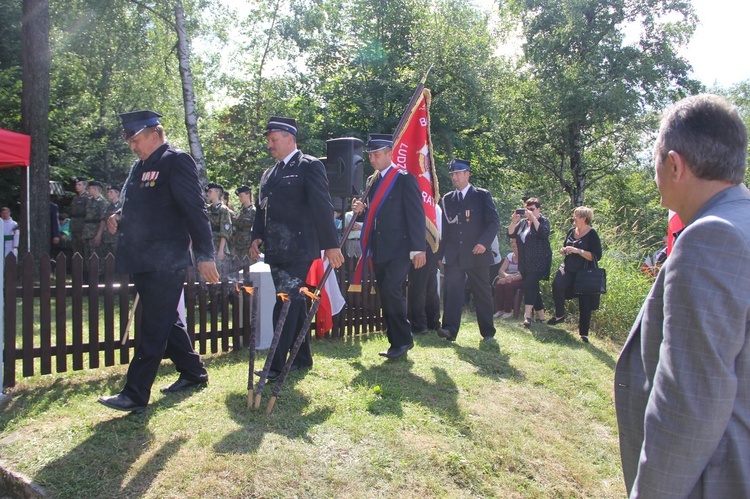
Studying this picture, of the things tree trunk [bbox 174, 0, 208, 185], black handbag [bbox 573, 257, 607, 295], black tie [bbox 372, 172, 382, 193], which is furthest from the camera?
tree trunk [bbox 174, 0, 208, 185]

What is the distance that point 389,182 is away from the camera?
579cm

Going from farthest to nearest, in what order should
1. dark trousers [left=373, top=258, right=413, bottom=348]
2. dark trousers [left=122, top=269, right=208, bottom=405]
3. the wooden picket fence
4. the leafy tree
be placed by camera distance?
the leafy tree, dark trousers [left=373, top=258, right=413, bottom=348], the wooden picket fence, dark trousers [left=122, top=269, right=208, bottom=405]

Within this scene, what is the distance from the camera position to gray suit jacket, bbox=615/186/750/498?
1428mm

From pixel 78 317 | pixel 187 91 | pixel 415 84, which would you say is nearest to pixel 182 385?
pixel 78 317

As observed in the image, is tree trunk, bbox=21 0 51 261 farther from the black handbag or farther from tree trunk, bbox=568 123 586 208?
tree trunk, bbox=568 123 586 208

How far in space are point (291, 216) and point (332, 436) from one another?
1.86m

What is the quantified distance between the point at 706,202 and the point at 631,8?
2774 cm

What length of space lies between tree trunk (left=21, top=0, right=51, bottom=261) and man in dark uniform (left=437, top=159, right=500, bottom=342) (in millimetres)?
8855

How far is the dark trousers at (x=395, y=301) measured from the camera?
5668 mm

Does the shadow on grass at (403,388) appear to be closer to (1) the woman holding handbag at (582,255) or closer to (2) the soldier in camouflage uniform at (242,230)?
(1) the woman holding handbag at (582,255)

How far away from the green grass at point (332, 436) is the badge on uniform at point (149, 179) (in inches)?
65.0

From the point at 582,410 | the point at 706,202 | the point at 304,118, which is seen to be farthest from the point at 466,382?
the point at 304,118

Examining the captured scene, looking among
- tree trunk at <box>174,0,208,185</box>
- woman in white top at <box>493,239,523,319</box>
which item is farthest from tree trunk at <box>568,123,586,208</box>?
tree trunk at <box>174,0,208,185</box>

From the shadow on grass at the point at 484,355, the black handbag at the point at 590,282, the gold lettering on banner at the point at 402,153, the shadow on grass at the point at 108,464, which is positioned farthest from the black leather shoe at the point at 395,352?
the black handbag at the point at 590,282
